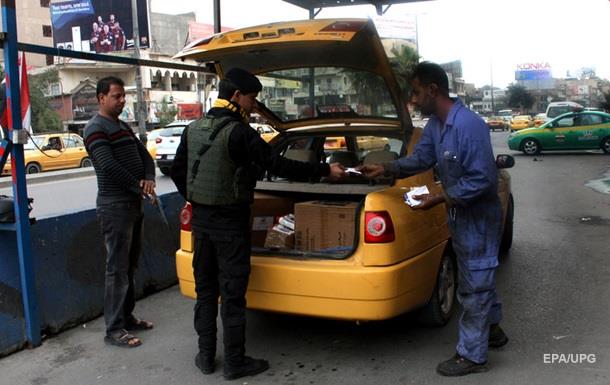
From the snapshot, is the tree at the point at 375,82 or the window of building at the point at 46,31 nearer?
the tree at the point at 375,82

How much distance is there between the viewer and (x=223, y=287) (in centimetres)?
353

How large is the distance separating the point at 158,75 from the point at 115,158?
6240cm

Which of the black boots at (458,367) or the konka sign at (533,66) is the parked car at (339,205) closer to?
the black boots at (458,367)

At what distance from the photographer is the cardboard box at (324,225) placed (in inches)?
165

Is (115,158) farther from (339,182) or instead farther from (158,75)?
(158,75)

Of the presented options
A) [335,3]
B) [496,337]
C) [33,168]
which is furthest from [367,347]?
[33,168]

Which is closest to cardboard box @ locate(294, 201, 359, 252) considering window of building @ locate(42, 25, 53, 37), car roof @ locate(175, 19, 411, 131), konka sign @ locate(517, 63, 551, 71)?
car roof @ locate(175, 19, 411, 131)

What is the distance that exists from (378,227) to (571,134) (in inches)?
768

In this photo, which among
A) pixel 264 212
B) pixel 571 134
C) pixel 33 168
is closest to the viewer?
pixel 264 212

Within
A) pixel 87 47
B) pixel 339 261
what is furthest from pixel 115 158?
pixel 87 47

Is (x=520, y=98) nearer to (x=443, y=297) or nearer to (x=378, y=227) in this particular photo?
(x=443, y=297)

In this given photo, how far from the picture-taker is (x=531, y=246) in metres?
6.86

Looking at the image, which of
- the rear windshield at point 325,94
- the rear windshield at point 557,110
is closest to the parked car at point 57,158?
the rear windshield at point 325,94

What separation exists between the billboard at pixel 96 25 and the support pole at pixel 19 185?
147 ft
